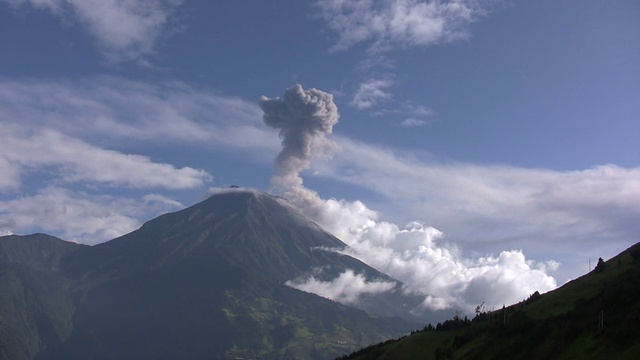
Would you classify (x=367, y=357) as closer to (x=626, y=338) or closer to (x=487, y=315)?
(x=487, y=315)

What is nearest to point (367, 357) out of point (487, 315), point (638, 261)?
point (487, 315)

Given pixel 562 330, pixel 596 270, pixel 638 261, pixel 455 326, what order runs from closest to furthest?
pixel 562 330, pixel 638 261, pixel 596 270, pixel 455 326

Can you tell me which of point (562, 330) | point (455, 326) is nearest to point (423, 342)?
point (455, 326)

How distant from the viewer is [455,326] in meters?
179

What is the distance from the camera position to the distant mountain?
107375mm

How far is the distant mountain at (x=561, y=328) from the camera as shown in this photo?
10738 cm

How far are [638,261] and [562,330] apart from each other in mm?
40074

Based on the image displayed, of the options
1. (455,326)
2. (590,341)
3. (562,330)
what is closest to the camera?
(590,341)

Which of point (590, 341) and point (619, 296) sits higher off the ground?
point (619, 296)

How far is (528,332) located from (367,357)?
2337 inches

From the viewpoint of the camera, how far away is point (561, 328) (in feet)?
406

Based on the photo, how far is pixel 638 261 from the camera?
5837 inches

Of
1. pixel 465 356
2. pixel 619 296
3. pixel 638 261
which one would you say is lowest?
pixel 465 356

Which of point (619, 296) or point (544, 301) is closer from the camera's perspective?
point (619, 296)
